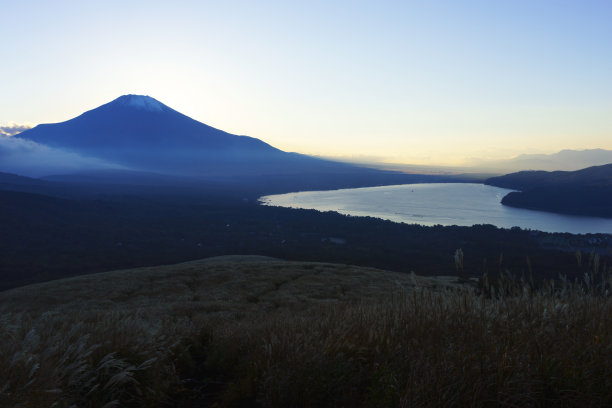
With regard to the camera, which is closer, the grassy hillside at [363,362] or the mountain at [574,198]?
the grassy hillside at [363,362]

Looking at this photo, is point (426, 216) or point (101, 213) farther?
point (426, 216)

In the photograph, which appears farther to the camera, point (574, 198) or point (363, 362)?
point (574, 198)

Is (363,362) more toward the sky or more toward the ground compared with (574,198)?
more toward the sky

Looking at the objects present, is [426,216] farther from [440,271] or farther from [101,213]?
[101,213]

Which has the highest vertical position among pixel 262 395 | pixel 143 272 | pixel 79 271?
pixel 262 395

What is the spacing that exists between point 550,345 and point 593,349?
35 centimetres

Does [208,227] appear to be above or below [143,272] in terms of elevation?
below

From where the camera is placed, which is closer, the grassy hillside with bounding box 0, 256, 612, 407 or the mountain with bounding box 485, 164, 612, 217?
the grassy hillside with bounding box 0, 256, 612, 407

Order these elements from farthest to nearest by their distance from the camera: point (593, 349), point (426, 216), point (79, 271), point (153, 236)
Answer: point (426, 216)
point (153, 236)
point (79, 271)
point (593, 349)

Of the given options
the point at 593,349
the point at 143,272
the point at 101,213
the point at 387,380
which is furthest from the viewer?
the point at 101,213

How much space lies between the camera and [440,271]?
200 feet

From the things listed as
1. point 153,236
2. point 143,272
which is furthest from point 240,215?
point 143,272

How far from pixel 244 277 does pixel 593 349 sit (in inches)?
793

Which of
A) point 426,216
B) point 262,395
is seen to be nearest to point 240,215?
point 426,216
